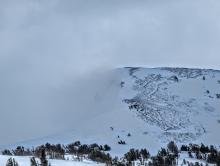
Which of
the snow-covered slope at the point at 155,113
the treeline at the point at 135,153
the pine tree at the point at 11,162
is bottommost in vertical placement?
the pine tree at the point at 11,162

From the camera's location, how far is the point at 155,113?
5187 inches

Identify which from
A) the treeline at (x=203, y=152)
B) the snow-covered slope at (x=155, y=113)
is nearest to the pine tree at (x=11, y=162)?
the treeline at (x=203, y=152)

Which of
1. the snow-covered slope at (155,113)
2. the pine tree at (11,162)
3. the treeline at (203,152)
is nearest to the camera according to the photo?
the pine tree at (11,162)

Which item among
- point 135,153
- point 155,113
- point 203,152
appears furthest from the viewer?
point 155,113

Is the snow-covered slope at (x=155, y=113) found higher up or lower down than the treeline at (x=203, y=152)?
higher up

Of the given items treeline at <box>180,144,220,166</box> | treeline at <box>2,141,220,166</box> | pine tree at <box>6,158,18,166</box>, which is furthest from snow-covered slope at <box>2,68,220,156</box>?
pine tree at <box>6,158,18,166</box>

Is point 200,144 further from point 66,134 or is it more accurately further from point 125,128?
point 66,134

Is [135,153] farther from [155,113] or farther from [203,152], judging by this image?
[155,113]

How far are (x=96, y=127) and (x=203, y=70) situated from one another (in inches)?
1689

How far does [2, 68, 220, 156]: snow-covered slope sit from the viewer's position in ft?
399

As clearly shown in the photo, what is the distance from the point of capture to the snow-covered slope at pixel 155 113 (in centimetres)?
12175

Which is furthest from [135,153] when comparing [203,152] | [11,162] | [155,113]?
[11,162]

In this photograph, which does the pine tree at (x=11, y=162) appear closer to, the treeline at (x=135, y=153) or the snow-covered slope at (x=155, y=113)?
the treeline at (x=135, y=153)

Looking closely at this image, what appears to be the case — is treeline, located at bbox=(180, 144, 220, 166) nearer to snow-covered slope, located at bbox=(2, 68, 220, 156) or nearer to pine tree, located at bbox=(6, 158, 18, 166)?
snow-covered slope, located at bbox=(2, 68, 220, 156)
